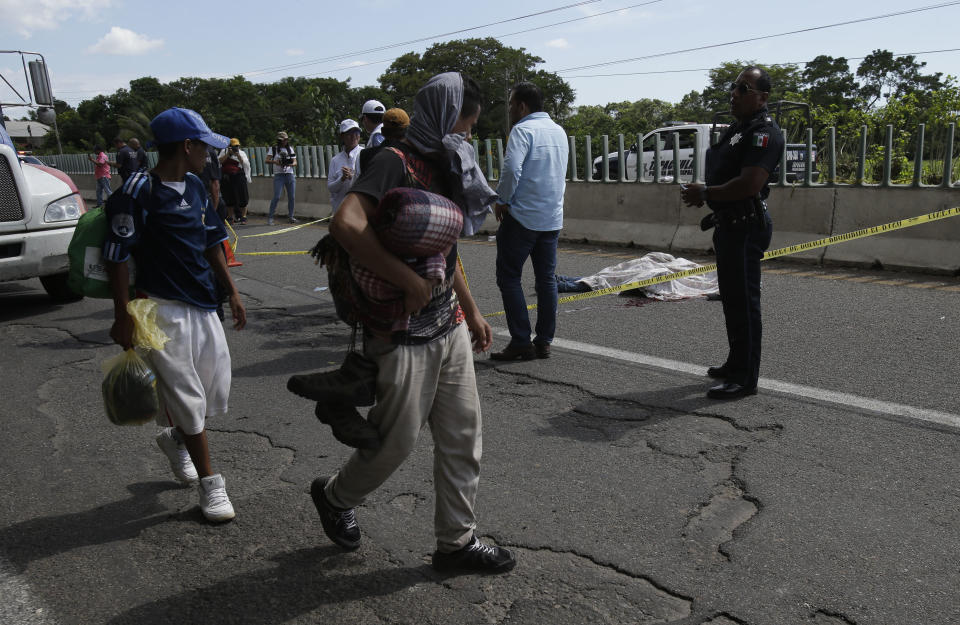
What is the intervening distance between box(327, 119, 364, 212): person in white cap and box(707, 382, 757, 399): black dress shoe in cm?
397

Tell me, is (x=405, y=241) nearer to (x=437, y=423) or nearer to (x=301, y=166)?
(x=437, y=423)

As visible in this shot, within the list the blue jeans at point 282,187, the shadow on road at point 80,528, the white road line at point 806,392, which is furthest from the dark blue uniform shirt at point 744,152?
the blue jeans at point 282,187

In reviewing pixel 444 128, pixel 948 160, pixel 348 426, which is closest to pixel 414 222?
pixel 444 128

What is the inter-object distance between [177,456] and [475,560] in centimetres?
165

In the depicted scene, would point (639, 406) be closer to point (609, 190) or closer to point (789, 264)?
point (789, 264)

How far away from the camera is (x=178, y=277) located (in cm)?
334

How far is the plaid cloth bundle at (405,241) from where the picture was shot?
7.80 ft

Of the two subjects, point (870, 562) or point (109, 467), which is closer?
point (870, 562)

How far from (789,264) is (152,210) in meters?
7.69

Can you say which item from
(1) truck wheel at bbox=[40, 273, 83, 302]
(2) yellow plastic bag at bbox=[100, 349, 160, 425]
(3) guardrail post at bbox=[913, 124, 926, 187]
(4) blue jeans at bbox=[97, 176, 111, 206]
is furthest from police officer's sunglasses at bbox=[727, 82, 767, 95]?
(4) blue jeans at bbox=[97, 176, 111, 206]

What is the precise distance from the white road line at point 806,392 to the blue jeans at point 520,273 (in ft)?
1.28

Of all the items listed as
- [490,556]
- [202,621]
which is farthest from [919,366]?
[202,621]

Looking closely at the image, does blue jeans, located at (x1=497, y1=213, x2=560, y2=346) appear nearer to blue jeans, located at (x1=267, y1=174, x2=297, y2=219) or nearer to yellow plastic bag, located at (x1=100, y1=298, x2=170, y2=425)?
yellow plastic bag, located at (x1=100, y1=298, x2=170, y2=425)

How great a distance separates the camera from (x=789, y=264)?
914 cm
